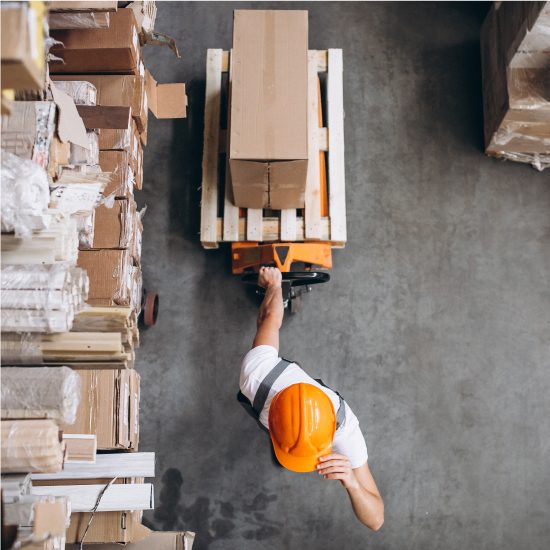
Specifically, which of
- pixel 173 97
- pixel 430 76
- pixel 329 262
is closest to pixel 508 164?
pixel 430 76

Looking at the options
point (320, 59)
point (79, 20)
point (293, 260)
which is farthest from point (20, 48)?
point (320, 59)

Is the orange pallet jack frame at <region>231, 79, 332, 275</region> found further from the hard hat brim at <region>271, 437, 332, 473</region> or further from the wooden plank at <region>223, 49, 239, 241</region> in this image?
the hard hat brim at <region>271, 437, 332, 473</region>

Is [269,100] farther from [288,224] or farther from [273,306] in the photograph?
[273,306]

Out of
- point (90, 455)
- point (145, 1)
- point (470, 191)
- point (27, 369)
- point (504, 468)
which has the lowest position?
point (504, 468)

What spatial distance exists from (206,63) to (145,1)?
1065 mm

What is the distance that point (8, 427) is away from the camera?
79.1 inches

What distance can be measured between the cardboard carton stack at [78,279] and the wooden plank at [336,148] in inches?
46.6

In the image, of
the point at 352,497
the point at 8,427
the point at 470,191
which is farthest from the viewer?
the point at 470,191

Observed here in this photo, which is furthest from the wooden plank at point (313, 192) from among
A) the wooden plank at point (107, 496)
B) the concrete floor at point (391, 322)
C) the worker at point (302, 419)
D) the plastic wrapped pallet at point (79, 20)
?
the wooden plank at point (107, 496)

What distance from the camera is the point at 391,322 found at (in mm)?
4281

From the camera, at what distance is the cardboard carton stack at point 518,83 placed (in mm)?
3795

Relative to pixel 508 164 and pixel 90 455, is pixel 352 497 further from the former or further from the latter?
pixel 508 164

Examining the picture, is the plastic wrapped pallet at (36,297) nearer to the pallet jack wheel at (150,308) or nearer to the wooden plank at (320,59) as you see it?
the pallet jack wheel at (150,308)

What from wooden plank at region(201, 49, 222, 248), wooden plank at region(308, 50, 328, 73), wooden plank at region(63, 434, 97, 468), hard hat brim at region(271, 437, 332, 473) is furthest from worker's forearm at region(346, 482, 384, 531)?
wooden plank at region(308, 50, 328, 73)
